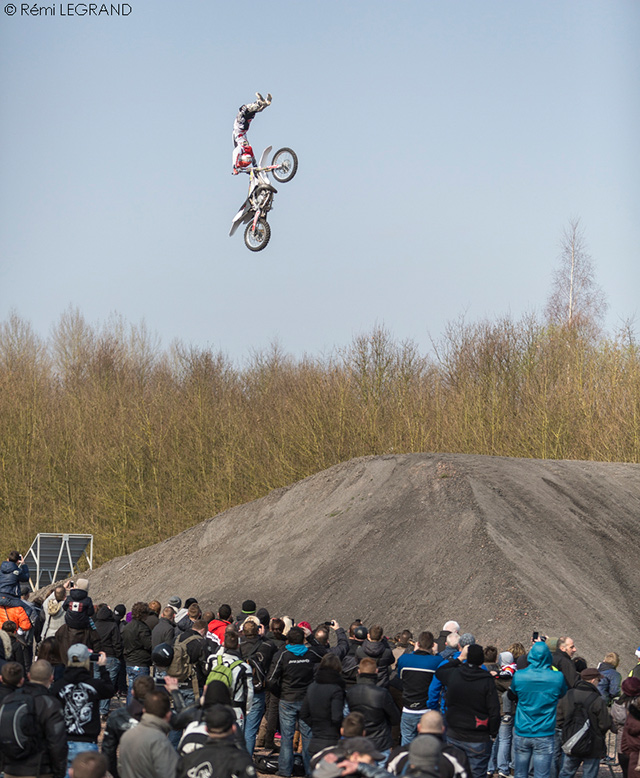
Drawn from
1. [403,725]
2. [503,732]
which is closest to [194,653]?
[403,725]

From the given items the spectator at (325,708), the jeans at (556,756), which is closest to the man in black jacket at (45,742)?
the spectator at (325,708)

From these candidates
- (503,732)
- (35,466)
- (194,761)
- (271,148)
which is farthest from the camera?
(35,466)

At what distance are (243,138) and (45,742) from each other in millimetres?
18884

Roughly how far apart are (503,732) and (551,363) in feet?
99.6

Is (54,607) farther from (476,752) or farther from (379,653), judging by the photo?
(476,752)

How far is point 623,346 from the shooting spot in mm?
40844

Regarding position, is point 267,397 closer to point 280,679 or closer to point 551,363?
point 551,363

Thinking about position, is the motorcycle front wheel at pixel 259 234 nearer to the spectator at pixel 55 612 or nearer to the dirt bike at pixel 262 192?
the dirt bike at pixel 262 192

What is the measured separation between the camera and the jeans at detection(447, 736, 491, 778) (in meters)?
9.20

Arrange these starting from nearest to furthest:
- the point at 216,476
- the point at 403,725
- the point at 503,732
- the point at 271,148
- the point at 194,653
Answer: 1. the point at 403,725
2. the point at 194,653
3. the point at 503,732
4. the point at 271,148
5. the point at 216,476

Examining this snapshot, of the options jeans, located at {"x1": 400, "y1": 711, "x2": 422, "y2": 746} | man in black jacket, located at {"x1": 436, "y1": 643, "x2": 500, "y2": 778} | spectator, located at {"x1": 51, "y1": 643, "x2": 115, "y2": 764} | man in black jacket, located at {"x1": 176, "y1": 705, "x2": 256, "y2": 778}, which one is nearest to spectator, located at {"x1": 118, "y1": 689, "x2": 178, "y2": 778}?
man in black jacket, located at {"x1": 176, "y1": 705, "x2": 256, "y2": 778}

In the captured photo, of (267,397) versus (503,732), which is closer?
(503,732)

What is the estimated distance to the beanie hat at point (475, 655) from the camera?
30.5ft

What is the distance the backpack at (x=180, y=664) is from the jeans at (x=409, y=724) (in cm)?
261
